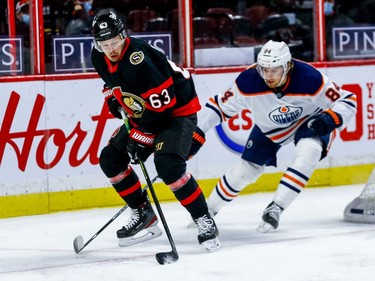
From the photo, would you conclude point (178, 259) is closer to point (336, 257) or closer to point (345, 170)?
point (336, 257)

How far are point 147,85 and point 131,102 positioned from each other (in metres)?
0.22

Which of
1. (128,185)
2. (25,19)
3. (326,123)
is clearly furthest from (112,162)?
(25,19)

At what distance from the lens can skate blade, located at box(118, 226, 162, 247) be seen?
524 cm

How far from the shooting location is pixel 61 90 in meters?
6.37

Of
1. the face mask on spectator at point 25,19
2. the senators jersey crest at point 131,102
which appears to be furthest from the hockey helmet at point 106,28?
the face mask on spectator at point 25,19

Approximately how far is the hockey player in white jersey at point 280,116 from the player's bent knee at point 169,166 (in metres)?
0.51

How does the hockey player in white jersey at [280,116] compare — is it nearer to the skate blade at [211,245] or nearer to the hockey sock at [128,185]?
the hockey sock at [128,185]

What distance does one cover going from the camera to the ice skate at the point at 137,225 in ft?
17.1

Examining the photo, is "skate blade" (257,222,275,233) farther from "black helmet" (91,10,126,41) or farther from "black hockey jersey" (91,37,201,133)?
"black helmet" (91,10,126,41)

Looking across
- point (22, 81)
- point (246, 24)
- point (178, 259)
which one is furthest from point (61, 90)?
point (178, 259)

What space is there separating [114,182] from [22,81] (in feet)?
4.41

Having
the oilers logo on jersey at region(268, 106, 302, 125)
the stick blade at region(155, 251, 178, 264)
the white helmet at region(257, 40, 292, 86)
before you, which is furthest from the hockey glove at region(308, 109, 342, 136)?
the stick blade at region(155, 251, 178, 264)

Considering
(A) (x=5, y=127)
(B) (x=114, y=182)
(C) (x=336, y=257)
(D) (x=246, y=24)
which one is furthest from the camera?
(D) (x=246, y=24)

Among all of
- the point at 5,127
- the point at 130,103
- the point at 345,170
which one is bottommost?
the point at 345,170
